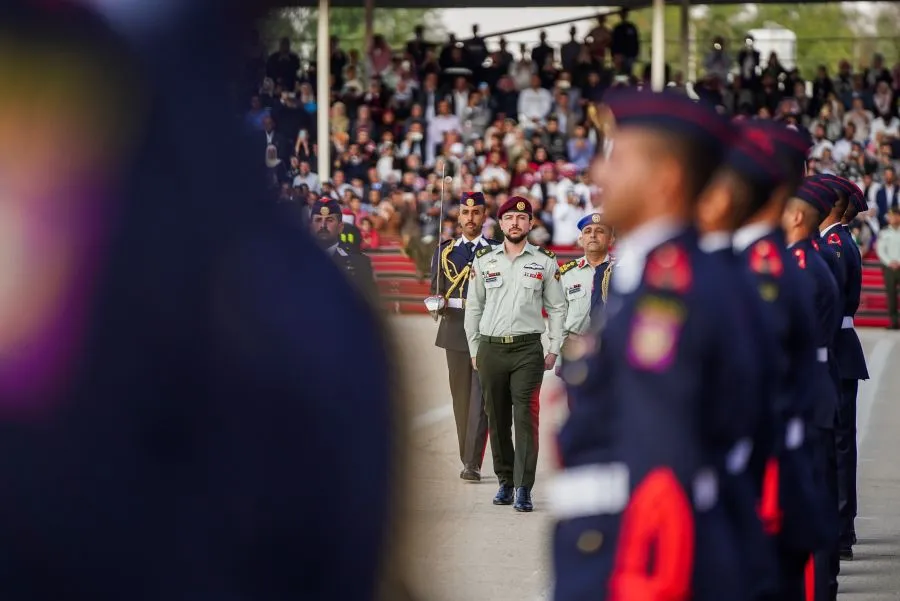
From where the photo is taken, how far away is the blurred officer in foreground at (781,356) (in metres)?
3.76

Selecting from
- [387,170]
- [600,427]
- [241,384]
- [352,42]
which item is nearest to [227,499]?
[241,384]

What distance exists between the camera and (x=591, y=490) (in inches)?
121

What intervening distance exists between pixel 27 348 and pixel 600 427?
243 centimetres

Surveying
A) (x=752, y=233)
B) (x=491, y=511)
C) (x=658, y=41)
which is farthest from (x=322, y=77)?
(x=658, y=41)

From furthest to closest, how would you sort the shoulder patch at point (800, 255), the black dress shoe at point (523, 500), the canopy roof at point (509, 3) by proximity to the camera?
the canopy roof at point (509, 3)
the black dress shoe at point (523, 500)
the shoulder patch at point (800, 255)

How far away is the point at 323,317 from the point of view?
78 centimetres

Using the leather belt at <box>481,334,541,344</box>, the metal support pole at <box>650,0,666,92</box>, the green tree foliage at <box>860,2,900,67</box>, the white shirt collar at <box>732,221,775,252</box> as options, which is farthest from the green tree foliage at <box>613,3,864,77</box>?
the white shirt collar at <box>732,221,775,252</box>

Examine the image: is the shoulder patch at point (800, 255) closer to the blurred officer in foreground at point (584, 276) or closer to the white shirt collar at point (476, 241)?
the blurred officer in foreground at point (584, 276)

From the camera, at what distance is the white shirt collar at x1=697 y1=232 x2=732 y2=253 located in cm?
368

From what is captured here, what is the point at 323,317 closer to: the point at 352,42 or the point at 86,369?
the point at 86,369

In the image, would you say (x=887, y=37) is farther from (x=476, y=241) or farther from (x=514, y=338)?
(x=514, y=338)

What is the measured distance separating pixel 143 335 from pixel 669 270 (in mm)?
2426

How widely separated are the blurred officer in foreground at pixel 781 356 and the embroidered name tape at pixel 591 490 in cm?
50

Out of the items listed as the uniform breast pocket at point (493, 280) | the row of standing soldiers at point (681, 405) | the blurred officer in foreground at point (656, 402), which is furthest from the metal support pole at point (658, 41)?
the blurred officer in foreground at point (656, 402)
